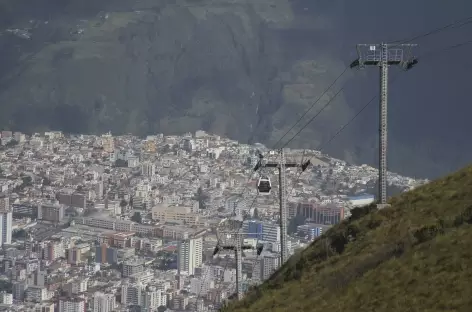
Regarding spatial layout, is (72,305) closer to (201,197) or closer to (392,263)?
(201,197)

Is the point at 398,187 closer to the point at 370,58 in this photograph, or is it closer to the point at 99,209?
the point at 99,209

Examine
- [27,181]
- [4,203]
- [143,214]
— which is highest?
[27,181]

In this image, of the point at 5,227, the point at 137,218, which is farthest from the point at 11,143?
the point at 5,227

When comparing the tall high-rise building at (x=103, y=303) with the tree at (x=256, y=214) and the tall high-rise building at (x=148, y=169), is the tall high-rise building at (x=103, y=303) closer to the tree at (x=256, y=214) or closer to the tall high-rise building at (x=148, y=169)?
the tree at (x=256, y=214)

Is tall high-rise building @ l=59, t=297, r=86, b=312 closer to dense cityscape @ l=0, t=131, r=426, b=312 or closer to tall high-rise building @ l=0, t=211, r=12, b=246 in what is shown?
dense cityscape @ l=0, t=131, r=426, b=312

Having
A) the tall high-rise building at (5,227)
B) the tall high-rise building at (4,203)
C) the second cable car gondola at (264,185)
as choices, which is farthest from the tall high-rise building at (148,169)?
the second cable car gondola at (264,185)

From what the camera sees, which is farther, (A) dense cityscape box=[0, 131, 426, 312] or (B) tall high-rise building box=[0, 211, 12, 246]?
(B) tall high-rise building box=[0, 211, 12, 246]

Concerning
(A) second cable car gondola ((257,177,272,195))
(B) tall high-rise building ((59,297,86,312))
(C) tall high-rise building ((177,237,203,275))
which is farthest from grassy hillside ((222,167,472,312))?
(C) tall high-rise building ((177,237,203,275))
